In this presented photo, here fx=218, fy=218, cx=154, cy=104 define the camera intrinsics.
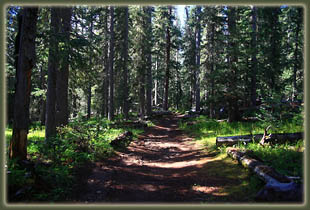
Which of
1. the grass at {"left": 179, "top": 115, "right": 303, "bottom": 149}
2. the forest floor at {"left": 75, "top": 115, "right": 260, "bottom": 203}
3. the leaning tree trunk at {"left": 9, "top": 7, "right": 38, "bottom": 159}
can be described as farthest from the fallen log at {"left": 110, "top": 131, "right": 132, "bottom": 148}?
the leaning tree trunk at {"left": 9, "top": 7, "right": 38, "bottom": 159}

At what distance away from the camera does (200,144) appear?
1165 centimetres

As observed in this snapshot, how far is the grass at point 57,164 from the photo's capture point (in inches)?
193

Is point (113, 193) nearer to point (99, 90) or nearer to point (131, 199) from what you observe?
point (131, 199)

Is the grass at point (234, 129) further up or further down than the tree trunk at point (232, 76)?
further down

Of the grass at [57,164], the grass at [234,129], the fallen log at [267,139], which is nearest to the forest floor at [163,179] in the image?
the grass at [57,164]

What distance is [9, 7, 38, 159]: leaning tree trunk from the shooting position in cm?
608

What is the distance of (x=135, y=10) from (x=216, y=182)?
2288 cm

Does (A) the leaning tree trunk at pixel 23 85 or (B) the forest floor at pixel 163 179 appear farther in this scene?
(A) the leaning tree trunk at pixel 23 85

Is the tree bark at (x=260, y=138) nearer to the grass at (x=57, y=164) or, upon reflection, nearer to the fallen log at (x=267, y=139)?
the fallen log at (x=267, y=139)

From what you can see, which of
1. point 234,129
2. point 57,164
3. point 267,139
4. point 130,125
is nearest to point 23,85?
point 57,164

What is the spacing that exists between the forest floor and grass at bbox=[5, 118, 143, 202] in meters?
0.40

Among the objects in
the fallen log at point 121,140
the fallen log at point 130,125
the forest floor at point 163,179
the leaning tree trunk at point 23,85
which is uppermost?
the leaning tree trunk at point 23,85

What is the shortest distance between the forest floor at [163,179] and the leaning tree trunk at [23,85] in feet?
6.41

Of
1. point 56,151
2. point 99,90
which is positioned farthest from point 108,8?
point 56,151
